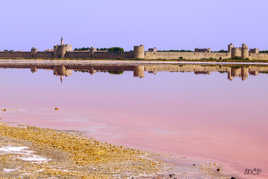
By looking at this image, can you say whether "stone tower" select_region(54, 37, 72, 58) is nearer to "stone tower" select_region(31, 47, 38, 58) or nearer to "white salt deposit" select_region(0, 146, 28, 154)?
"stone tower" select_region(31, 47, 38, 58)

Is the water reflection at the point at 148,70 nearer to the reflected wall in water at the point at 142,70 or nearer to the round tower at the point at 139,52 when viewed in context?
the reflected wall in water at the point at 142,70

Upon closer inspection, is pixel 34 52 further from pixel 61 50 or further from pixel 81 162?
pixel 81 162

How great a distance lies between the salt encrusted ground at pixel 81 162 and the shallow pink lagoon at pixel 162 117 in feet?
2.33

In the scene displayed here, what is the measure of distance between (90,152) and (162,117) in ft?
18.3

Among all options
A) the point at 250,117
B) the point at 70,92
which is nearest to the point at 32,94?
the point at 70,92

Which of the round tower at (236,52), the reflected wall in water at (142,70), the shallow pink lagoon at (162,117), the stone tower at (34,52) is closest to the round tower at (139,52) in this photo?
the stone tower at (34,52)

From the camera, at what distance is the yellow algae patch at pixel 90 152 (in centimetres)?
738

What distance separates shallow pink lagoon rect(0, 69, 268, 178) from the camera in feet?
31.3

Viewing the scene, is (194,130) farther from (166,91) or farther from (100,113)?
(166,91)

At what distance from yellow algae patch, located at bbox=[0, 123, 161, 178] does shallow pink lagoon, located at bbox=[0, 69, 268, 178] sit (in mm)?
737

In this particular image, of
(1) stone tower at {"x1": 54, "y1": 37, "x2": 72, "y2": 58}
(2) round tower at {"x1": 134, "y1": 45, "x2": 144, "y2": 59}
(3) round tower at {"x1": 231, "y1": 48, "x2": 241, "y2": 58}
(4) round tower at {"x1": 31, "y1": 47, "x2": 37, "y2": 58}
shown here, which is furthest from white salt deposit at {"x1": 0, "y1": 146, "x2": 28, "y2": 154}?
(3) round tower at {"x1": 231, "y1": 48, "x2": 241, "y2": 58}

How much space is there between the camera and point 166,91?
22.8 meters

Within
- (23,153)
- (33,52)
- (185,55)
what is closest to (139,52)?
(185,55)

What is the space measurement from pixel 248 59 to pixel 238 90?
66360mm
